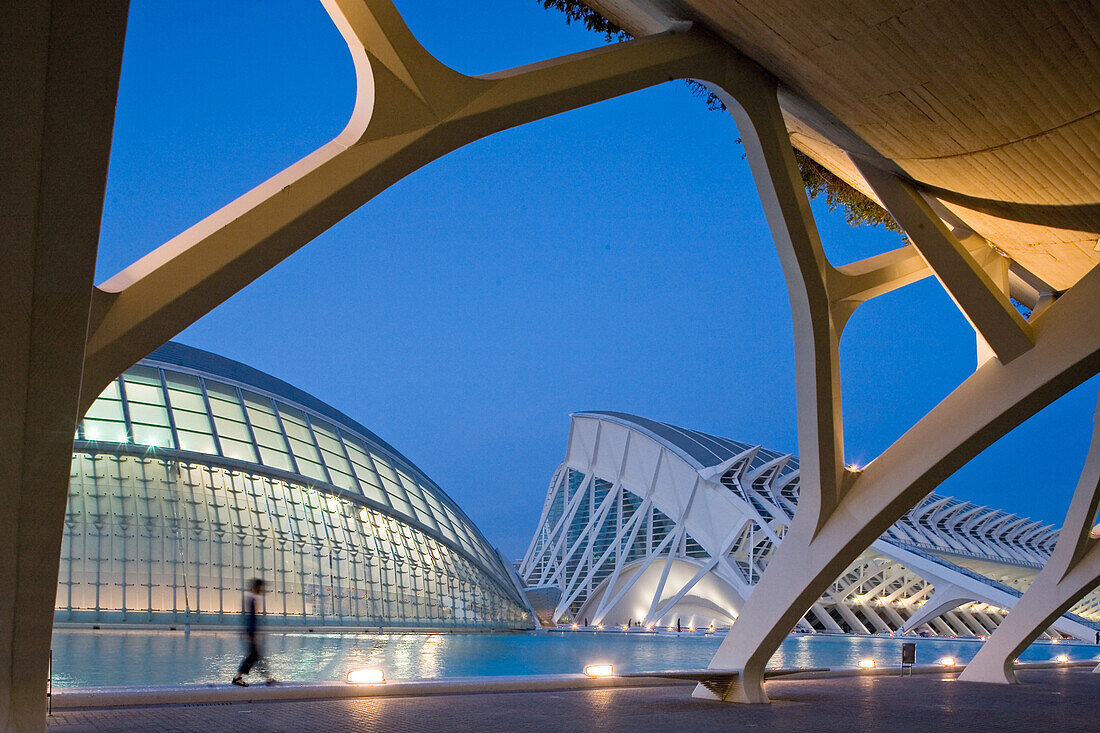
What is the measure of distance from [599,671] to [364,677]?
10.9 feet

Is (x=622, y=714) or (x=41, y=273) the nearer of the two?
(x=41, y=273)

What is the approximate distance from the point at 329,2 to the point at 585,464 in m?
62.1

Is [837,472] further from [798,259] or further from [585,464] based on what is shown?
[585,464]

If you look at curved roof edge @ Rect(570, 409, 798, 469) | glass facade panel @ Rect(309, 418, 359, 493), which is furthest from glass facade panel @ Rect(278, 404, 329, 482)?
curved roof edge @ Rect(570, 409, 798, 469)

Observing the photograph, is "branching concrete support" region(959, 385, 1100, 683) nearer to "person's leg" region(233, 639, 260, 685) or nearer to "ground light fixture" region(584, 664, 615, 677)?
"ground light fixture" region(584, 664, 615, 677)

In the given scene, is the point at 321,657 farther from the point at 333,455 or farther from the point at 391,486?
the point at 391,486

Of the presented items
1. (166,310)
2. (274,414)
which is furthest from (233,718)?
(274,414)

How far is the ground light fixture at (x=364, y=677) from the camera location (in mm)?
9609

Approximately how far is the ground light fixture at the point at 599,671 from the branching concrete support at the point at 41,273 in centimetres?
769

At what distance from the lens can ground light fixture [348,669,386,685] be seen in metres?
9.61

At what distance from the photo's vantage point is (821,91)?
7414mm

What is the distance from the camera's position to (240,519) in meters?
20.3

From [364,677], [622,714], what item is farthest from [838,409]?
[364,677]

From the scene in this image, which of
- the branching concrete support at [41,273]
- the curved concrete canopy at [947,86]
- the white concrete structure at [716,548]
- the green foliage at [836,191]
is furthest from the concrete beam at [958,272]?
the white concrete structure at [716,548]
